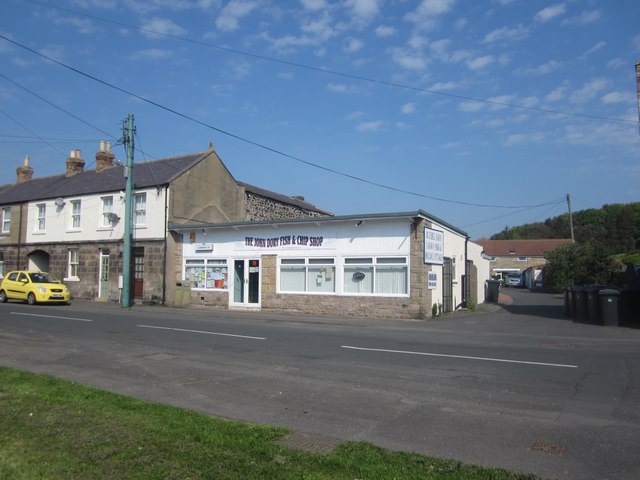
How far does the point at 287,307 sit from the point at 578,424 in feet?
56.2

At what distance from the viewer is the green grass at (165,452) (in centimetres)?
423

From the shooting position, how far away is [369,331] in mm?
15828

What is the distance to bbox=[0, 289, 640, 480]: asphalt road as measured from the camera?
5.35 meters

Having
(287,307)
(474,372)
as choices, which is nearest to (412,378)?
(474,372)

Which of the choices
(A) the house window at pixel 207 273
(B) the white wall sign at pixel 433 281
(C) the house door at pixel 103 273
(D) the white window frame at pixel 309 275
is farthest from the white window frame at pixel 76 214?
(B) the white wall sign at pixel 433 281

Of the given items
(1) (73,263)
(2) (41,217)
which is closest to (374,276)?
(1) (73,263)

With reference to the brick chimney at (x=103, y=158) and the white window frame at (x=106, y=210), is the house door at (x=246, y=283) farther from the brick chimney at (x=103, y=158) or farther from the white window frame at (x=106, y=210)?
the brick chimney at (x=103, y=158)

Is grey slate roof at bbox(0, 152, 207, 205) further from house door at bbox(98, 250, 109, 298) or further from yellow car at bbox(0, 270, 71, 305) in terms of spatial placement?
yellow car at bbox(0, 270, 71, 305)

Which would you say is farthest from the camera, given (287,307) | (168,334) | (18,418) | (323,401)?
(287,307)

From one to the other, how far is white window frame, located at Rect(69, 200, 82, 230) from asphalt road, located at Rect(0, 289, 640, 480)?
635 inches

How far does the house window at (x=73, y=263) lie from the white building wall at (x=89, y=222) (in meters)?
0.71

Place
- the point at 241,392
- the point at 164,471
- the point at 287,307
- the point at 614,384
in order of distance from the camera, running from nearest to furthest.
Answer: the point at 164,471 → the point at 241,392 → the point at 614,384 → the point at 287,307

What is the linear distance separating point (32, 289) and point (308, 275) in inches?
529

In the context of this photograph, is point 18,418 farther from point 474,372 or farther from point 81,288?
point 81,288
